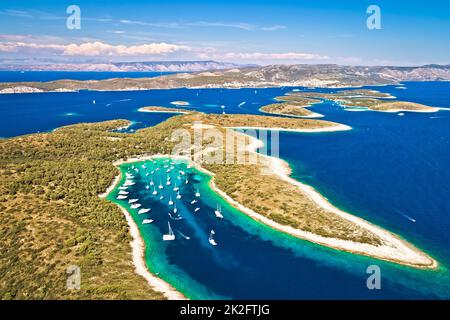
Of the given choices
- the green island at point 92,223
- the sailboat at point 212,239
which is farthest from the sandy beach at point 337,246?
the sailboat at point 212,239

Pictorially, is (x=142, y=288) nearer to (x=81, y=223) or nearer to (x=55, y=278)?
(x=55, y=278)
